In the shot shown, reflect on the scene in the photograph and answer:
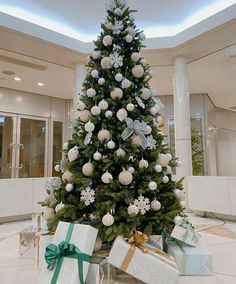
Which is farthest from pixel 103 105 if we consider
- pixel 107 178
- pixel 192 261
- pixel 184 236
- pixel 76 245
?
pixel 192 261

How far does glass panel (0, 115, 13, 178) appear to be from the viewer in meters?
6.38

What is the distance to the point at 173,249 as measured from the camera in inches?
71.9

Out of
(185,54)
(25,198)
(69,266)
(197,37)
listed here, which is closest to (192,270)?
(69,266)

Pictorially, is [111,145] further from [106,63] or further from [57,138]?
[57,138]

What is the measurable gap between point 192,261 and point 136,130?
1040mm

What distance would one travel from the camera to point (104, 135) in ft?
5.60

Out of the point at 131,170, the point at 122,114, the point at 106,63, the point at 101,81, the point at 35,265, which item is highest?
the point at 106,63

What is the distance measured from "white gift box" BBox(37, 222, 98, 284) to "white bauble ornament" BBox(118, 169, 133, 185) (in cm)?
34

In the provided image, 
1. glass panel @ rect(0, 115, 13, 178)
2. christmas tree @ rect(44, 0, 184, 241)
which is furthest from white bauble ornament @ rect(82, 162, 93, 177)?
glass panel @ rect(0, 115, 13, 178)

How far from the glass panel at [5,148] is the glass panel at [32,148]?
0.89ft

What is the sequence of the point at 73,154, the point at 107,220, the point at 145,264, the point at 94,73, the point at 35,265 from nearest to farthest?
the point at 145,264 < the point at 107,220 < the point at 73,154 < the point at 94,73 < the point at 35,265

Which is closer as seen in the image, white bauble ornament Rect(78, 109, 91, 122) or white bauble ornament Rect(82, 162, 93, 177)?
white bauble ornament Rect(82, 162, 93, 177)

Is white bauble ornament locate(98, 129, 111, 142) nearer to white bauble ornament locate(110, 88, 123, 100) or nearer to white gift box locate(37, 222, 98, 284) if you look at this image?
white bauble ornament locate(110, 88, 123, 100)

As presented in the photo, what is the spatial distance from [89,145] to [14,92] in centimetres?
565
